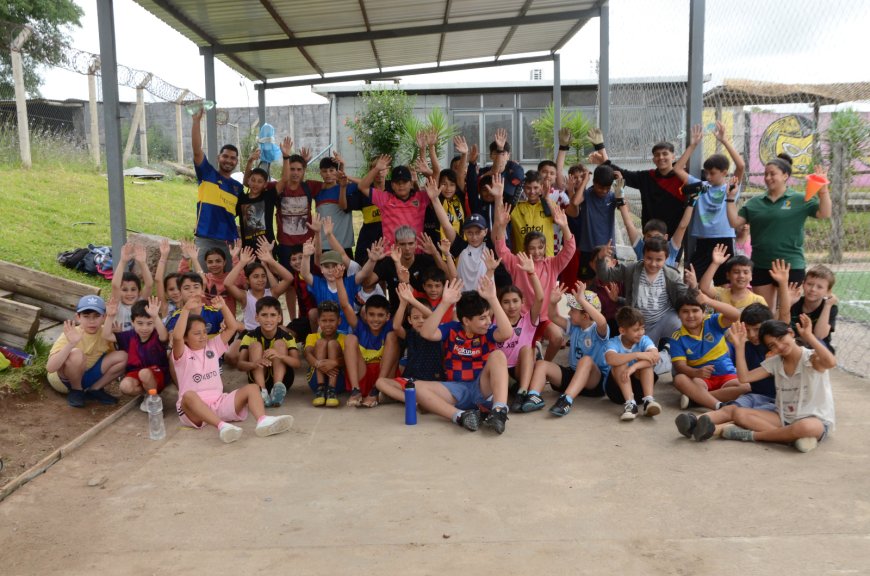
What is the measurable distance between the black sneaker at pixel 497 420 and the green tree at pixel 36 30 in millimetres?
8348

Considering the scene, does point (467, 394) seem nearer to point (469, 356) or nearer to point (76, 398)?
point (469, 356)

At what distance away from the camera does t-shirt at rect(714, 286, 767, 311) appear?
5207 mm

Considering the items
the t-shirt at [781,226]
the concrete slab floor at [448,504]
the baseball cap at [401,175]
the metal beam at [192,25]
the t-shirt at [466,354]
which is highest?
the metal beam at [192,25]

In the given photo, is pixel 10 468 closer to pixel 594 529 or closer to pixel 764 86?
pixel 594 529

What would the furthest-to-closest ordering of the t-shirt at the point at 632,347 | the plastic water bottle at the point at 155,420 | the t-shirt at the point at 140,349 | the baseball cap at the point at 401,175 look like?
the baseball cap at the point at 401,175 → the t-shirt at the point at 140,349 → the t-shirt at the point at 632,347 → the plastic water bottle at the point at 155,420

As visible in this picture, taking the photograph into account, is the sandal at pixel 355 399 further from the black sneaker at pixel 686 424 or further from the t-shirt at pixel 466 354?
the black sneaker at pixel 686 424

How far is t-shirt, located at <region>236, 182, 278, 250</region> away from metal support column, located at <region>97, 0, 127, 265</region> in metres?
1.16

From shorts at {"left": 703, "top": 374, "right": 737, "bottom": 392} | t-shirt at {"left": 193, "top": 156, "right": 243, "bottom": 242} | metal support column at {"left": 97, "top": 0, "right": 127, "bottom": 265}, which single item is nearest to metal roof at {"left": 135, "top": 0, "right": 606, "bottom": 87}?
A: metal support column at {"left": 97, "top": 0, "right": 127, "bottom": 265}

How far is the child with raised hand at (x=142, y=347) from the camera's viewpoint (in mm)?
5126

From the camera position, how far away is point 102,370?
5.15 m

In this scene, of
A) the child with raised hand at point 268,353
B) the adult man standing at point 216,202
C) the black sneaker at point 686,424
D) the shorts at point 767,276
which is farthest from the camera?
the adult man standing at point 216,202

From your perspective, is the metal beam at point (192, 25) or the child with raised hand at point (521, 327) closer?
the child with raised hand at point (521, 327)

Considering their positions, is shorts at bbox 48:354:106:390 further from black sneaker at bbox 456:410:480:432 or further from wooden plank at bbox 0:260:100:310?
black sneaker at bbox 456:410:480:432

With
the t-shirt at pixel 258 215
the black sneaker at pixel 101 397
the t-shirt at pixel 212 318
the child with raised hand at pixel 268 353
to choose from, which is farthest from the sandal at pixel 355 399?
the t-shirt at pixel 258 215
